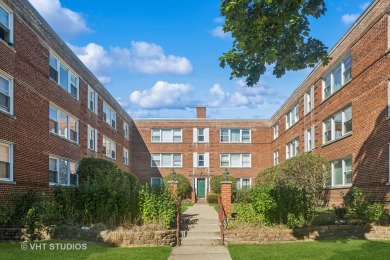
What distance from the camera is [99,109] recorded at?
3014 cm

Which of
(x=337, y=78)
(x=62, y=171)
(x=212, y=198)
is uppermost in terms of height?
(x=337, y=78)

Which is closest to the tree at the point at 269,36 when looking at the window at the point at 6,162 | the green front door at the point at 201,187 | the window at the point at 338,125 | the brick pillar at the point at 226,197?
the brick pillar at the point at 226,197

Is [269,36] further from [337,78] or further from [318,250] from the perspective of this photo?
[337,78]

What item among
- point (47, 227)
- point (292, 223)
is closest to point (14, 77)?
point (47, 227)

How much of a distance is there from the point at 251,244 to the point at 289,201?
2.14 m

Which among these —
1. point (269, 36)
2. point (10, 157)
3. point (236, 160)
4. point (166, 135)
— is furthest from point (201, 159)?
point (269, 36)

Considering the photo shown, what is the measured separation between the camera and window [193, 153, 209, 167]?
4355 cm

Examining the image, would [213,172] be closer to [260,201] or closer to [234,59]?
[260,201]

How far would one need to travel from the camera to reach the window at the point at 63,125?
21.0 meters

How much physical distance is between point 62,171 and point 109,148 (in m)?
11.3

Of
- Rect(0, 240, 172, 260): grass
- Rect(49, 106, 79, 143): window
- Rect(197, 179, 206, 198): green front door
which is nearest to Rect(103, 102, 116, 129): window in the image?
Rect(49, 106, 79, 143): window

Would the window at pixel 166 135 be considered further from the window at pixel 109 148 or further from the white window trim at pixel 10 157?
the white window trim at pixel 10 157

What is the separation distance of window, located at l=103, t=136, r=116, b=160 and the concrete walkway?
660 inches

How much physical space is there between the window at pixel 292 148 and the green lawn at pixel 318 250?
18648 mm
